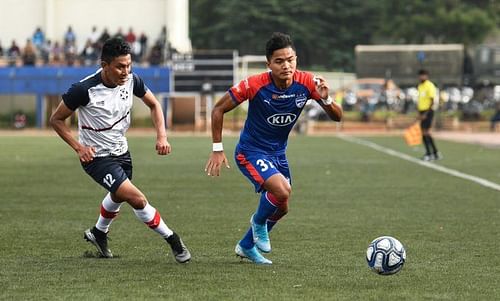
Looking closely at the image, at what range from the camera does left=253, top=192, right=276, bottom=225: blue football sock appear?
9.82m

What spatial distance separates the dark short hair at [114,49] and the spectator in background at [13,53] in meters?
46.0

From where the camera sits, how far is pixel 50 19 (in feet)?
195

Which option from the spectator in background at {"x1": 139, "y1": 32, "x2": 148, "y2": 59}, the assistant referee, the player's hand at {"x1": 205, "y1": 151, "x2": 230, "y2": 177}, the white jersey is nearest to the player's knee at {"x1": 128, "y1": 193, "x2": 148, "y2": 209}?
the white jersey

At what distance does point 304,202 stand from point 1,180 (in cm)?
673

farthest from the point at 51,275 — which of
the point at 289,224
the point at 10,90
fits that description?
the point at 10,90

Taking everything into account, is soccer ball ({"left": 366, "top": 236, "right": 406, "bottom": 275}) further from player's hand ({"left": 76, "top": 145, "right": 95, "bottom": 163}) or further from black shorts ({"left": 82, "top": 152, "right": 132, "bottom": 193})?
player's hand ({"left": 76, "top": 145, "right": 95, "bottom": 163})

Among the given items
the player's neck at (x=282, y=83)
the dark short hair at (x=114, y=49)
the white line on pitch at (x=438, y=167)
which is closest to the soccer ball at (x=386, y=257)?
the player's neck at (x=282, y=83)

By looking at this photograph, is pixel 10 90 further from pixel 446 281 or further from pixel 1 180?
pixel 446 281

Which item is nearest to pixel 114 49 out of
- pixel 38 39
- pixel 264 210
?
pixel 264 210

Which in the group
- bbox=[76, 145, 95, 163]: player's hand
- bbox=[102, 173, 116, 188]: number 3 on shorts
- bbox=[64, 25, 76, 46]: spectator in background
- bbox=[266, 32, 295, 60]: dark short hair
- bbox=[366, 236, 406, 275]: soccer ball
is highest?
bbox=[266, 32, 295, 60]: dark short hair

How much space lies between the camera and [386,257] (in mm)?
8914

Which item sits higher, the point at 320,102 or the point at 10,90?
the point at 320,102

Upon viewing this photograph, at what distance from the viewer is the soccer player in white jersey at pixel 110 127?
9.69m

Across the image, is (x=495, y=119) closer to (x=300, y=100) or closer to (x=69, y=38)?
(x=69, y=38)
